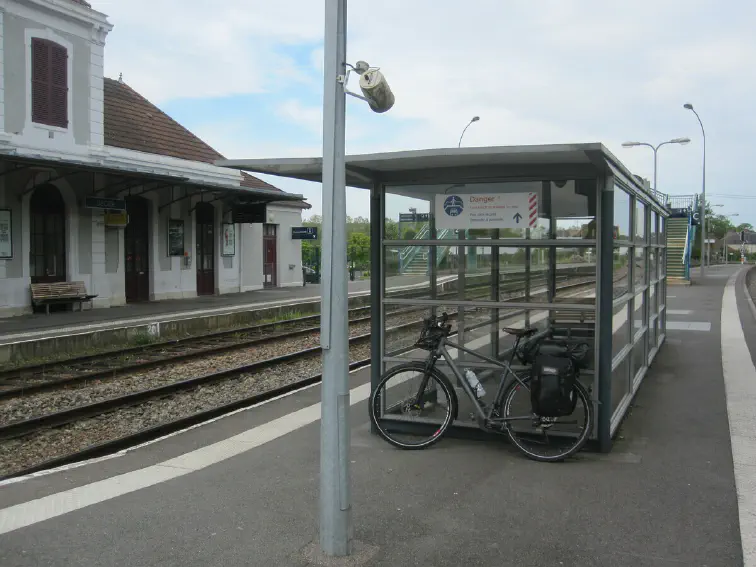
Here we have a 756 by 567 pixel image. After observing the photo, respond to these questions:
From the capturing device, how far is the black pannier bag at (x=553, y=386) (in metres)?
5.64

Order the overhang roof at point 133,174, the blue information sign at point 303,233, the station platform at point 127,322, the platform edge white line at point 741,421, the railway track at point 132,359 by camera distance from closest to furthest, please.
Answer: the platform edge white line at point 741,421 < the railway track at point 132,359 < the station platform at point 127,322 < the overhang roof at point 133,174 < the blue information sign at point 303,233

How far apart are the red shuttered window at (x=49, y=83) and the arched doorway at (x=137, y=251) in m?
3.53

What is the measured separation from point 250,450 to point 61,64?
16.6m

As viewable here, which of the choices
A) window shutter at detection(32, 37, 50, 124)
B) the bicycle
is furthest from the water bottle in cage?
window shutter at detection(32, 37, 50, 124)

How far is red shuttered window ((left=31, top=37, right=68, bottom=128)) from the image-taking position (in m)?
18.8

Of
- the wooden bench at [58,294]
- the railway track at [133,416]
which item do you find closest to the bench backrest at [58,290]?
the wooden bench at [58,294]

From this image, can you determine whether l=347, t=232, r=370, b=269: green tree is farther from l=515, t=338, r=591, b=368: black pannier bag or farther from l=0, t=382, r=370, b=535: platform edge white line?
l=515, t=338, r=591, b=368: black pannier bag

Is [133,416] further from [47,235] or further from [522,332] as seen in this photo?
[47,235]

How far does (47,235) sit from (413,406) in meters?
16.0

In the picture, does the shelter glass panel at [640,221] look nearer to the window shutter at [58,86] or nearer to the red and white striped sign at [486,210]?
the red and white striped sign at [486,210]

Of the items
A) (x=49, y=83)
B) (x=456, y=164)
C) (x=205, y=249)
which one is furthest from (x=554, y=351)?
(x=205, y=249)

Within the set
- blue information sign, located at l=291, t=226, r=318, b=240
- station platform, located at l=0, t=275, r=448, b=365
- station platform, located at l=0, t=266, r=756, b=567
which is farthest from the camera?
blue information sign, located at l=291, t=226, r=318, b=240

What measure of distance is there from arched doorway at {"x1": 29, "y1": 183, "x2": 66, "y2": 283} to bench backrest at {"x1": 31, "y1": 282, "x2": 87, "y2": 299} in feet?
1.61

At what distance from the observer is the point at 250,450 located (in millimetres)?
6371
